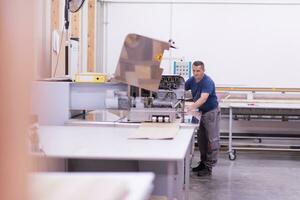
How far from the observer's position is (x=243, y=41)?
23.5ft

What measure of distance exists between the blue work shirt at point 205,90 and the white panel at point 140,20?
2.51m

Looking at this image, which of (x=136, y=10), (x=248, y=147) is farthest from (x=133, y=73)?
(x=136, y=10)

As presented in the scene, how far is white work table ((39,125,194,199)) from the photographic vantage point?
206cm

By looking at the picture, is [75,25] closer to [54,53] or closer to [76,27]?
[76,27]

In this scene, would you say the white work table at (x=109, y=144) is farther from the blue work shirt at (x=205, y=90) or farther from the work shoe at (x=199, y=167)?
the work shoe at (x=199, y=167)

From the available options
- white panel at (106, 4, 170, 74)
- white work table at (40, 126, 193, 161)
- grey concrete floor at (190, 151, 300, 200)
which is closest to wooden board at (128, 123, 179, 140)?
white work table at (40, 126, 193, 161)

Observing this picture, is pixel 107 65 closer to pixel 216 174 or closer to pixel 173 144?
pixel 216 174

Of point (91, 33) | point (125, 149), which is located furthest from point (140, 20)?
point (125, 149)

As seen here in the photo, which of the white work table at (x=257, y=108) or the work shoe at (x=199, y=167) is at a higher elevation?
the white work table at (x=257, y=108)

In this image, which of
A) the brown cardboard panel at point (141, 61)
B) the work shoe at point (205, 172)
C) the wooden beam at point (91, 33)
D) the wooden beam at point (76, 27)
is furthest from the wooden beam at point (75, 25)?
the brown cardboard panel at point (141, 61)

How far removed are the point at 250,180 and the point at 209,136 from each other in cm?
65

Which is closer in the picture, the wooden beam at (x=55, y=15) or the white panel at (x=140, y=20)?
the wooden beam at (x=55, y=15)

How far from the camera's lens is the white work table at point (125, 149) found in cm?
206

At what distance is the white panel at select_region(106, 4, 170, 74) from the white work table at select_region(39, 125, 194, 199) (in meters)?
4.35
